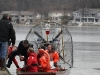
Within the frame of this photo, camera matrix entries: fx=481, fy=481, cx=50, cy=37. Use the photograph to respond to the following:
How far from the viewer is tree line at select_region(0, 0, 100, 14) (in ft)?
531

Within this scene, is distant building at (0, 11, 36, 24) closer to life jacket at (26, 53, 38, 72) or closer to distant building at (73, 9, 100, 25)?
distant building at (73, 9, 100, 25)

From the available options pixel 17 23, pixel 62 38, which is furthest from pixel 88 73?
pixel 17 23

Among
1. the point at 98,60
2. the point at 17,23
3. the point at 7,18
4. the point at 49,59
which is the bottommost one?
the point at 17,23

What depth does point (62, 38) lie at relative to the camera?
18.7 meters

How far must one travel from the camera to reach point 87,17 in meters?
143

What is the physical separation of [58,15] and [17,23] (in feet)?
46.0

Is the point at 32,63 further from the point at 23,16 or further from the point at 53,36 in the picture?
the point at 23,16

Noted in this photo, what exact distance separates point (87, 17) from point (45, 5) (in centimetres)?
2419

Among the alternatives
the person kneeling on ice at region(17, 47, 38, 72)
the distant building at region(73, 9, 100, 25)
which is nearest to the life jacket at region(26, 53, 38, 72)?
the person kneeling on ice at region(17, 47, 38, 72)

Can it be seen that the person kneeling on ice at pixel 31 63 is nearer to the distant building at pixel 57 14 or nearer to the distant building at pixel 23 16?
the distant building at pixel 57 14

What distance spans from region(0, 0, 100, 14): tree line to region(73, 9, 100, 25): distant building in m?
13.2

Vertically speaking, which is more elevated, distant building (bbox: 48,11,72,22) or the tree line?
the tree line

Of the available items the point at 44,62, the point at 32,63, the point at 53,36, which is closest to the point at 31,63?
the point at 32,63

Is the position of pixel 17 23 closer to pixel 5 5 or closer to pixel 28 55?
pixel 5 5
